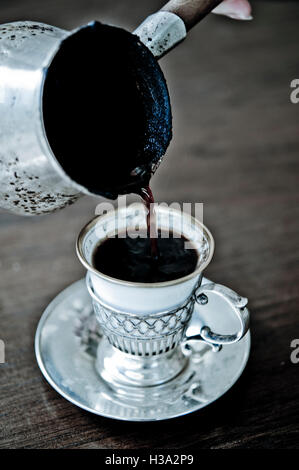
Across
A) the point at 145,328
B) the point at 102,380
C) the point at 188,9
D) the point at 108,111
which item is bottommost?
the point at 102,380

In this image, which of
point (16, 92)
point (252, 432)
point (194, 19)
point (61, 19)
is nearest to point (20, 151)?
point (16, 92)

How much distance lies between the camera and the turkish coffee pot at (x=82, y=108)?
2.03 feet

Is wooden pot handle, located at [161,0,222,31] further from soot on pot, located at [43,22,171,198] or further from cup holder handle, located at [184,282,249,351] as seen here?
cup holder handle, located at [184,282,249,351]

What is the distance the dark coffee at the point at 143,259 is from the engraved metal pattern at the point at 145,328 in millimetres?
57

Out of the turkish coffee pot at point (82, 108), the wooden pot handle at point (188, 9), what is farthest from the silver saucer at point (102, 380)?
the wooden pot handle at point (188, 9)

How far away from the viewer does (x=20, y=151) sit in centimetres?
63

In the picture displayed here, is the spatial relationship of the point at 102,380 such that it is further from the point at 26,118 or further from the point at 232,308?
the point at 26,118

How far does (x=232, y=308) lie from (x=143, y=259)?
0.58ft

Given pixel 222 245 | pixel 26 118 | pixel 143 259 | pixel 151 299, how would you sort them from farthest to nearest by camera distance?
pixel 222 245
pixel 143 259
pixel 151 299
pixel 26 118

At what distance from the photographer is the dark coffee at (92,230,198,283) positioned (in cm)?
83

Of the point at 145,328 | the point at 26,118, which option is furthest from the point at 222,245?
the point at 26,118

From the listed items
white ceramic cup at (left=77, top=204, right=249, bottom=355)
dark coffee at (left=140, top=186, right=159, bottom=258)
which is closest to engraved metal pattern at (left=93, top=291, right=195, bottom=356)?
white ceramic cup at (left=77, top=204, right=249, bottom=355)

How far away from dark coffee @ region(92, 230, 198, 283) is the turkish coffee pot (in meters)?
0.13

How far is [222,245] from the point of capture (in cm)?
109
